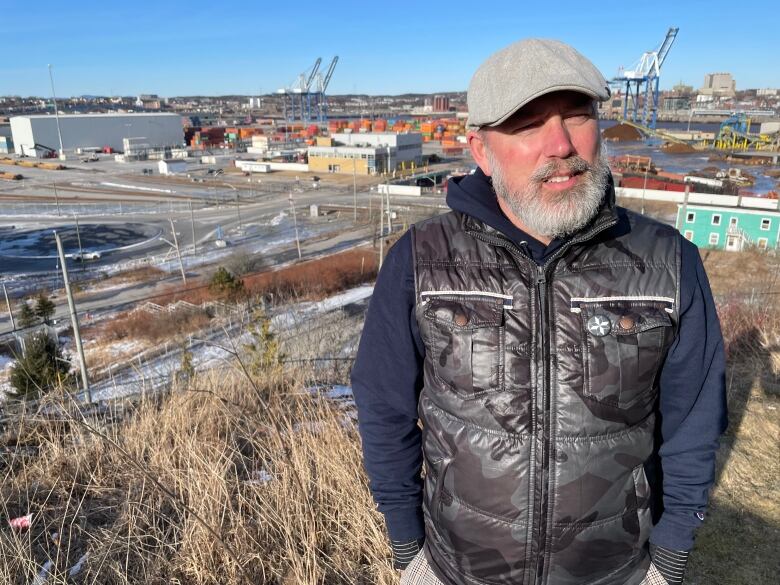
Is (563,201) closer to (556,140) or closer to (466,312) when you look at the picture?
(556,140)

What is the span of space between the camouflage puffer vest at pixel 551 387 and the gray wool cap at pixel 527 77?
8.0 inches

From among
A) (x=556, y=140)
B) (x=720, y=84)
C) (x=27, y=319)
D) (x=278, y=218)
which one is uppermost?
(x=720, y=84)

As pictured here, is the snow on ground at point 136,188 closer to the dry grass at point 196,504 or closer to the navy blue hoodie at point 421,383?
the dry grass at point 196,504

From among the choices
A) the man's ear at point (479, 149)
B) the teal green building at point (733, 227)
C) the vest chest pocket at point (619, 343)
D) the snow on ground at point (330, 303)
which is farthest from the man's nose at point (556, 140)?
the teal green building at point (733, 227)

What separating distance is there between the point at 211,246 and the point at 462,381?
819 inches

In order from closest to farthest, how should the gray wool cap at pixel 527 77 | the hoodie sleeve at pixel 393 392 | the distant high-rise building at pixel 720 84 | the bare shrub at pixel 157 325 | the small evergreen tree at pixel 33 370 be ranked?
the gray wool cap at pixel 527 77 → the hoodie sleeve at pixel 393 392 → the small evergreen tree at pixel 33 370 → the bare shrub at pixel 157 325 → the distant high-rise building at pixel 720 84

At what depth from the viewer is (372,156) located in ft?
125

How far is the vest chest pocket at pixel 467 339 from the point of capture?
909mm

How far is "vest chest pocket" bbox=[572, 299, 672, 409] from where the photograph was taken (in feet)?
2.89

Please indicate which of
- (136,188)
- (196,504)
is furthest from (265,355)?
(136,188)

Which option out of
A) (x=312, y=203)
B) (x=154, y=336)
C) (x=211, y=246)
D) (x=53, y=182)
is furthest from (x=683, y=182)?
(x=53, y=182)

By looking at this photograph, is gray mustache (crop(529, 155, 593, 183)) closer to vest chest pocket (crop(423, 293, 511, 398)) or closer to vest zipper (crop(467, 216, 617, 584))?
vest zipper (crop(467, 216, 617, 584))

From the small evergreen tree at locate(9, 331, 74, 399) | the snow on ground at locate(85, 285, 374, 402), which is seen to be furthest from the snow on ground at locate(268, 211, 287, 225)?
the small evergreen tree at locate(9, 331, 74, 399)

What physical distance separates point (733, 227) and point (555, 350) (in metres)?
19.0
